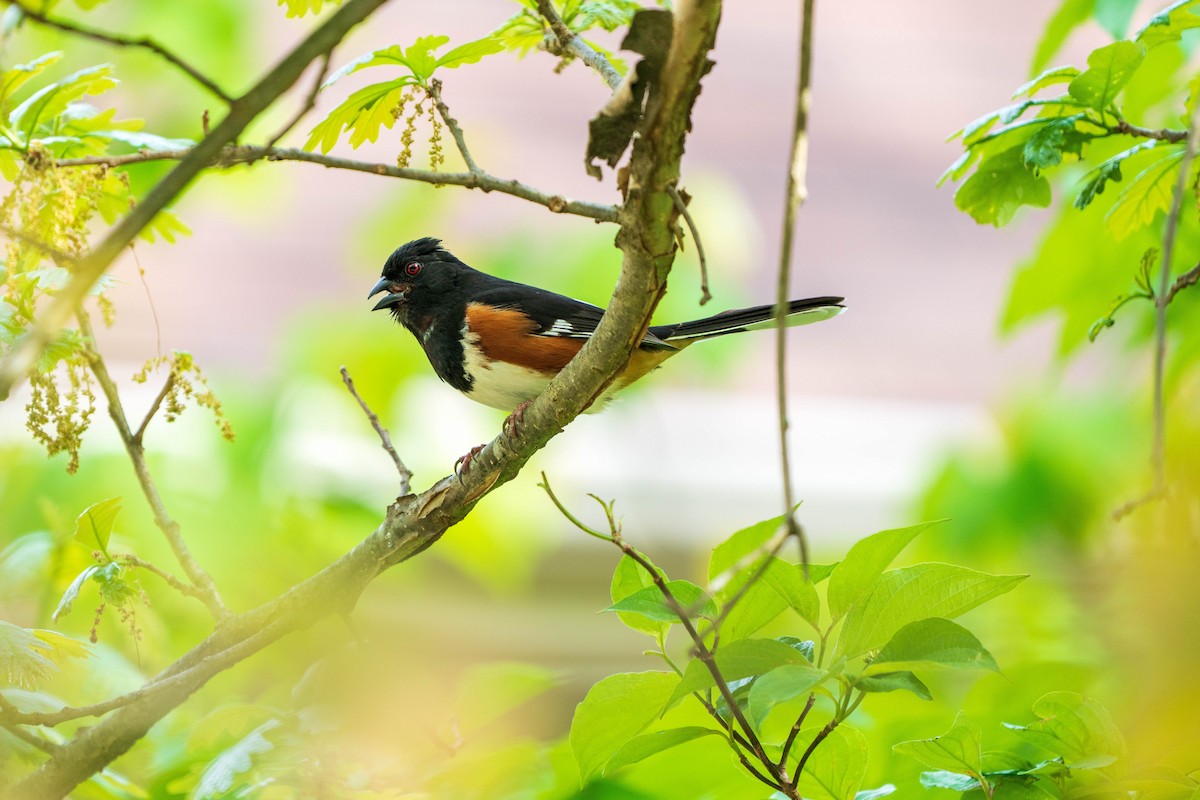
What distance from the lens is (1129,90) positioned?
1.58 meters

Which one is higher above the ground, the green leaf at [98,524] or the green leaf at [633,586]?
the green leaf at [98,524]

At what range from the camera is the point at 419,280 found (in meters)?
2.32

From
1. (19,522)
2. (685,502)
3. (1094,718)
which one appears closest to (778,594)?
(1094,718)

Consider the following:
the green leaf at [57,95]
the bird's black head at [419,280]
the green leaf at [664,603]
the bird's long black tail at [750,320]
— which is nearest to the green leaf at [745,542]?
the green leaf at [664,603]

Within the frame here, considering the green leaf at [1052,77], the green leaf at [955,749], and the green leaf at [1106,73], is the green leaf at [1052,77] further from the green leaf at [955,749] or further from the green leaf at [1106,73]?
the green leaf at [955,749]

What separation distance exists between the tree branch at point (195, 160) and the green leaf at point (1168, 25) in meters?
0.90

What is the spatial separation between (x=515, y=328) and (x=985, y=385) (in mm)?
3316

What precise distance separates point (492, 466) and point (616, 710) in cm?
42

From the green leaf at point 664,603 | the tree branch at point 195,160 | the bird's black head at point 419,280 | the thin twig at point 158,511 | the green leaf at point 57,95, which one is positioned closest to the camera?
the tree branch at point 195,160

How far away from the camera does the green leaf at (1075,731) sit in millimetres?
937

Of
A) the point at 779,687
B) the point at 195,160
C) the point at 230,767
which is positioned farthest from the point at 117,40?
the point at 230,767

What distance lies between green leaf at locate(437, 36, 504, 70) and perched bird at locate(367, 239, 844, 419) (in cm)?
81

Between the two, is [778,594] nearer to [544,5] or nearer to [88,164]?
[544,5]

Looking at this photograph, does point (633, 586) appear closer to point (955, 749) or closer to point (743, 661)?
point (743, 661)
